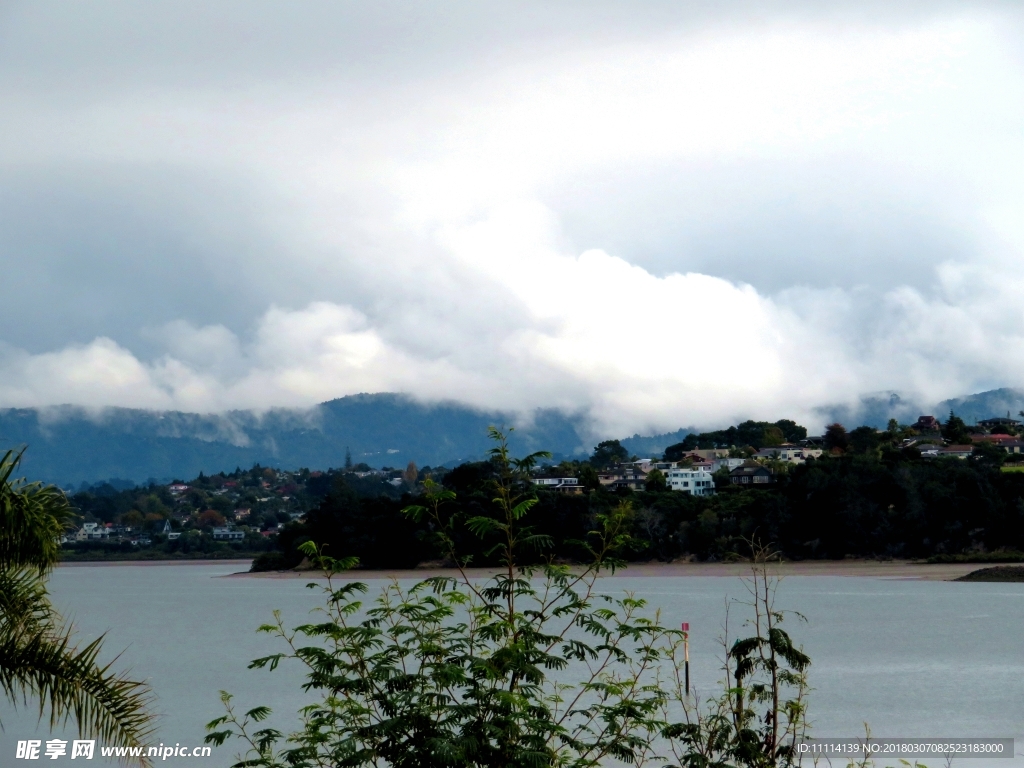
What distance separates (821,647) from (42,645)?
3756cm

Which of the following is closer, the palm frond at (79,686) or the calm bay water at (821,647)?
the palm frond at (79,686)

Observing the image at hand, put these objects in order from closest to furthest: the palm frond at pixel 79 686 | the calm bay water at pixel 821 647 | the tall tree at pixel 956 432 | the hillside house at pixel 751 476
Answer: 1. the palm frond at pixel 79 686
2. the calm bay water at pixel 821 647
3. the hillside house at pixel 751 476
4. the tall tree at pixel 956 432

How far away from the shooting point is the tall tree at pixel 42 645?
7.04 metres

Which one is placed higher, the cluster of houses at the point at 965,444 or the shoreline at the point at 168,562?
the cluster of houses at the point at 965,444

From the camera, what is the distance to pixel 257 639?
4819 cm

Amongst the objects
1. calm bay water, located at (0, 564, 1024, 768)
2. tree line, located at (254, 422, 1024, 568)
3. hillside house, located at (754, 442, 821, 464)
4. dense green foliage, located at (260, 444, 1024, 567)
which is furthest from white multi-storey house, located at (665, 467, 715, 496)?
calm bay water, located at (0, 564, 1024, 768)

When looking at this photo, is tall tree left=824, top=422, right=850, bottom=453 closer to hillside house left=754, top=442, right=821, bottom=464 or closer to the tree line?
hillside house left=754, top=442, right=821, bottom=464

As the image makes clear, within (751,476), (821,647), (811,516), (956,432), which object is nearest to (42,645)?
(821,647)

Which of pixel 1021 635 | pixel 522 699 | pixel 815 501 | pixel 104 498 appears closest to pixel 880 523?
pixel 815 501

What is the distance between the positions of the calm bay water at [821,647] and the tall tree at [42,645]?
3.36 m

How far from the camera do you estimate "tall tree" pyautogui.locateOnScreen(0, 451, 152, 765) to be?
7.04 meters

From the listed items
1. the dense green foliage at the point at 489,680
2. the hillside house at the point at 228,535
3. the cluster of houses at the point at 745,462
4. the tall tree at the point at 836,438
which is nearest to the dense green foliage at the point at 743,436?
the cluster of houses at the point at 745,462

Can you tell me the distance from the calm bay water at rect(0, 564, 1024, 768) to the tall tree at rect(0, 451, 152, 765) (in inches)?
132

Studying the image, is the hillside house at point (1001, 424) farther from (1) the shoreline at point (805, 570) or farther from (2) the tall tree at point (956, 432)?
(1) the shoreline at point (805, 570)
